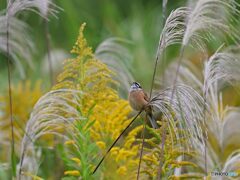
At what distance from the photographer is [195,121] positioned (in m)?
3.00

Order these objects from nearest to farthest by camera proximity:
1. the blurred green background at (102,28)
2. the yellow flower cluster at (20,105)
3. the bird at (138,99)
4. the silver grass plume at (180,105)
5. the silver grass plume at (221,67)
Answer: the silver grass plume at (180,105) → the silver grass plume at (221,67) → the bird at (138,99) → the yellow flower cluster at (20,105) → the blurred green background at (102,28)

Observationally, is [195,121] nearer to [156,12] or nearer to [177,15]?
[177,15]

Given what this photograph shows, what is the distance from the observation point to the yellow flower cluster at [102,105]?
3410mm

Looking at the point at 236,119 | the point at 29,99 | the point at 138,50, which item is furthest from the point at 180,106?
the point at 138,50

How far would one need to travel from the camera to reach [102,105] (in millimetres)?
3721

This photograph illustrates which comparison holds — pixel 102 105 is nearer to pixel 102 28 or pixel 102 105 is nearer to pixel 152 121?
pixel 152 121

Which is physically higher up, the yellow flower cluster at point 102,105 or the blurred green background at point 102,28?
the blurred green background at point 102,28

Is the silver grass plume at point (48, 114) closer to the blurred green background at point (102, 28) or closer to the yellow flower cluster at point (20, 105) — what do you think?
the yellow flower cluster at point (20, 105)

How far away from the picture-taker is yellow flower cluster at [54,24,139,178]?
11.2ft

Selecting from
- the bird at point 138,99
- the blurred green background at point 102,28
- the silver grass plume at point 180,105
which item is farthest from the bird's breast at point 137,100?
the blurred green background at point 102,28

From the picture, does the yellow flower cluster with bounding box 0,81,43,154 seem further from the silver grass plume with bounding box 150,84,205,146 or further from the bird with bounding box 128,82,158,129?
the silver grass plume with bounding box 150,84,205,146

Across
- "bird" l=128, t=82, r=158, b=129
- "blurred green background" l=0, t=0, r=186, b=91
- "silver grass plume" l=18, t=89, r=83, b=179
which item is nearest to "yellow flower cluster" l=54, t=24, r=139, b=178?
"silver grass plume" l=18, t=89, r=83, b=179

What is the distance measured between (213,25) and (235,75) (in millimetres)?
282

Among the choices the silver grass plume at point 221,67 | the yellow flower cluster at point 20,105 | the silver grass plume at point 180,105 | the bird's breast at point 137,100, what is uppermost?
the yellow flower cluster at point 20,105
